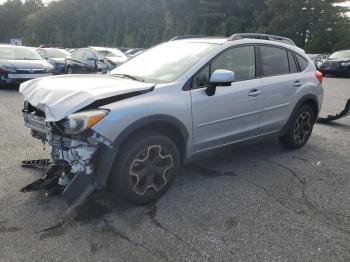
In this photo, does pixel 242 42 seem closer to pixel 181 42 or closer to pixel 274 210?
pixel 181 42

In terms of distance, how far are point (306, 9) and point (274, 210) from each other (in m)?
35.6

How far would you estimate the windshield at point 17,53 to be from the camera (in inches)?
495

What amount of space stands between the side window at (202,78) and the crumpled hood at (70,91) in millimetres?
517

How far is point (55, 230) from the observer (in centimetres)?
339

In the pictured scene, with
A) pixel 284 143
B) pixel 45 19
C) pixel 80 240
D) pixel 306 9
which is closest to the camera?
pixel 80 240

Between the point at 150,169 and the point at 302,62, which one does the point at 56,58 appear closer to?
the point at 302,62

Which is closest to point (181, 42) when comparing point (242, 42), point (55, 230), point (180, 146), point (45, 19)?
point (242, 42)

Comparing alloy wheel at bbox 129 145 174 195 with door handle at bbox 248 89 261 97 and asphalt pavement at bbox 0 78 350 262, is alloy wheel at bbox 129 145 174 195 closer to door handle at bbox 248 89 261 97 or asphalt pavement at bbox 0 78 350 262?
asphalt pavement at bbox 0 78 350 262

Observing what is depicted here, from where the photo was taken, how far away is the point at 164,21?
182ft

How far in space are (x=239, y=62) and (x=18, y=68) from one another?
902 centimetres

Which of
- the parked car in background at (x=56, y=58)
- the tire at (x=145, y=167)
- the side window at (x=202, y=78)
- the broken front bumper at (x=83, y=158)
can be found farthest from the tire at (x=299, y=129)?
the parked car in background at (x=56, y=58)

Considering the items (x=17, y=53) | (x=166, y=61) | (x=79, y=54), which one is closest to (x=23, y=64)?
(x=17, y=53)

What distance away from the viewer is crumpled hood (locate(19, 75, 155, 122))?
352 cm

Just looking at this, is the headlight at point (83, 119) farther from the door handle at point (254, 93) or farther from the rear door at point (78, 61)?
the rear door at point (78, 61)
